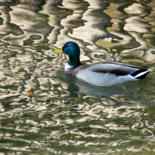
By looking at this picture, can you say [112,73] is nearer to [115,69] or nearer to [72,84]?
[115,69]

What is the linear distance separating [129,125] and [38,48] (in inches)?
130

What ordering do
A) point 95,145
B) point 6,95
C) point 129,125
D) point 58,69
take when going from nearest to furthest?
1. point 95,145
2. point 129,125
3. point 6,95
4. point 58,69

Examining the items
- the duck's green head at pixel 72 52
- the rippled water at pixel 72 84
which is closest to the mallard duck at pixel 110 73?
the rippled water at pixel 72 84

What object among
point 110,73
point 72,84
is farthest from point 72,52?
point 110,73

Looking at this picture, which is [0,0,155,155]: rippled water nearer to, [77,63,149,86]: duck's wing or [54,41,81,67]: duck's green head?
[77,63,149,86]: duck's wing

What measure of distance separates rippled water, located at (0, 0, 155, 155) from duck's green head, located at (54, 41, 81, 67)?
24 centimetres

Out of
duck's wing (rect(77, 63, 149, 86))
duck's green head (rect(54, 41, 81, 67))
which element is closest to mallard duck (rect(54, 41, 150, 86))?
duck's wing (rect(77, 63, 149, 86))

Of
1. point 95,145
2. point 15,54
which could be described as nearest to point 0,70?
point 15,54

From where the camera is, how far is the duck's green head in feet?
29.3

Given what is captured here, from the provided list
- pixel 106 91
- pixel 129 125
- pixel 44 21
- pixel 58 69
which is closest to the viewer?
pixel 129 125

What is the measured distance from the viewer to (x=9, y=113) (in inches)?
275

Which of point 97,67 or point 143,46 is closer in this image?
point 97,67

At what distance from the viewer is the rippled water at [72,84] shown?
6.26 meters

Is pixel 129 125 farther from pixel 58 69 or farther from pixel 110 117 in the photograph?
pixel 58 69
